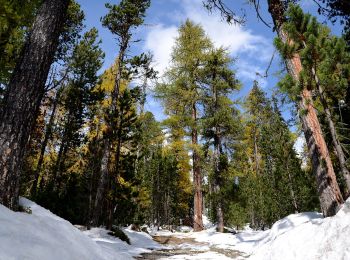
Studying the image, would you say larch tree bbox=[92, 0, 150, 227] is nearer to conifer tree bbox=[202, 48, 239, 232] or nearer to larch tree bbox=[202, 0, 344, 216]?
conifer tree bbox=[202, 48, 239, 232]

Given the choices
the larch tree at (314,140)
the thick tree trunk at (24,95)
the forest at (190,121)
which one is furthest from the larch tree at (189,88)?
the thick tree trunk at (24,95)

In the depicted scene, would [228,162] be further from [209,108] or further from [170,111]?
[170,111]

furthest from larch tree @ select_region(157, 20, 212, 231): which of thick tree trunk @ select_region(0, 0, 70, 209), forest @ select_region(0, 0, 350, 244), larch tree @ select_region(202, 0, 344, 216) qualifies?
thick tree trunk @ select_region(0, 0, 70, 209)

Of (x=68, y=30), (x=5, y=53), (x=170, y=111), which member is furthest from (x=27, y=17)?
(x=170, y=111)

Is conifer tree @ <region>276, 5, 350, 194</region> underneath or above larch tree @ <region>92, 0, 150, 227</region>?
underneath

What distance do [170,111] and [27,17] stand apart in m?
15.8

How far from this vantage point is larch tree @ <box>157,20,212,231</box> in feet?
66.7

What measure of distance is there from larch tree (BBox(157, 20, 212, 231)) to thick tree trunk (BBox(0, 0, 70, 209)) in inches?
615

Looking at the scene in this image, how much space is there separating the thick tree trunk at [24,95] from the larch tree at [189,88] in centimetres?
1561

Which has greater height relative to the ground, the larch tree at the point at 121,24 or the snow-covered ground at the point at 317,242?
the larch tree at the point at 121,24

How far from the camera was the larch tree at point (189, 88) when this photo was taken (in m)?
20.3

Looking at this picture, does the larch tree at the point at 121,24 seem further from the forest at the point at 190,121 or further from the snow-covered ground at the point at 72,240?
the snow-covered ground at the point at 72,240

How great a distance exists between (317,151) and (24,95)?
6.23 meters

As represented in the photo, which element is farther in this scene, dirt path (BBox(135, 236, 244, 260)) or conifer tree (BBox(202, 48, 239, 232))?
conifer tree (BBox(202, 48, 239, 232))
